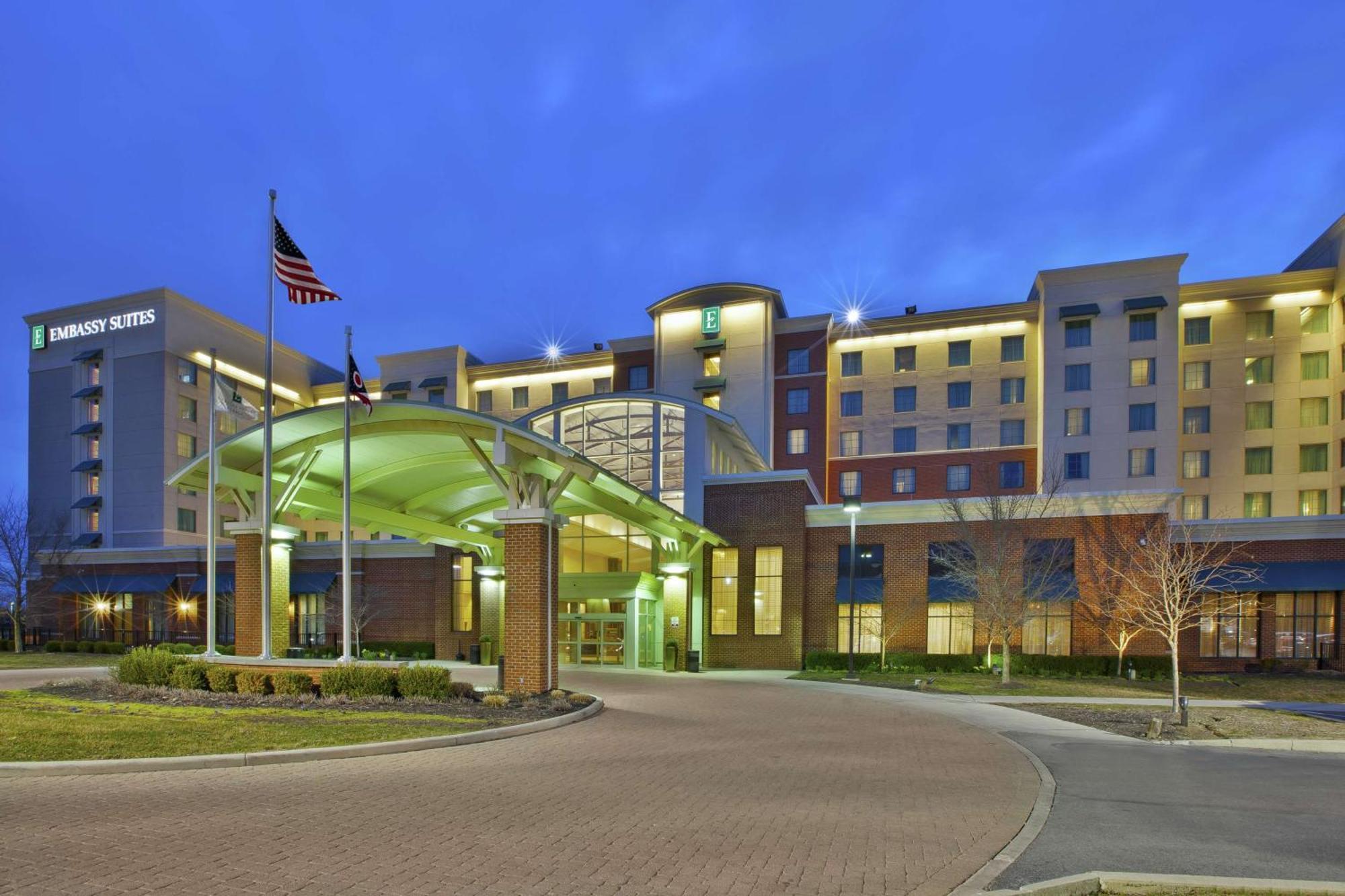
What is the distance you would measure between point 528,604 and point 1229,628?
2836 cm

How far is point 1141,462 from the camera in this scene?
154 ft

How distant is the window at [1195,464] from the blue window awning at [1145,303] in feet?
31.7

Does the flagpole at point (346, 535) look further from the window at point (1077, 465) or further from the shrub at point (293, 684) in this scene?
the window at point (1077, 465)

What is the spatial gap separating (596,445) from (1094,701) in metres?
19.3

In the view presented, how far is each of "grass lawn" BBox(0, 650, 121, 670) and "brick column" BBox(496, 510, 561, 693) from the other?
53.8 feet

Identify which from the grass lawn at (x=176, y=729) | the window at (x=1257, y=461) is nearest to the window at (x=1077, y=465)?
the window at (x=1257, y=461)

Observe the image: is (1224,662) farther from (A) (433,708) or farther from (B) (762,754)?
(A) (433,708)

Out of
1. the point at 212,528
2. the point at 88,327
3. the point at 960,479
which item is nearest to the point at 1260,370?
the point at 960,479

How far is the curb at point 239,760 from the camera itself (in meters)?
9.27

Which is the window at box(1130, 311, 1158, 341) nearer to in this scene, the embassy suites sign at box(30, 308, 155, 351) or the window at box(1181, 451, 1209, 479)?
the window at box(1181, 451, 1209, 479)

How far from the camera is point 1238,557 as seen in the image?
28906 millimetres

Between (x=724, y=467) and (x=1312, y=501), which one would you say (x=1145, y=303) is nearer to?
(x=1312, y=501)

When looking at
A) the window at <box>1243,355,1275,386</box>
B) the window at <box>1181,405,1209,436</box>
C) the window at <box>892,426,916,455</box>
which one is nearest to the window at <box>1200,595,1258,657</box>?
the window at <box>892,426,916,455</box>

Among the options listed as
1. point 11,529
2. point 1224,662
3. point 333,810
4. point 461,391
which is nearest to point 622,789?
point 333,810
